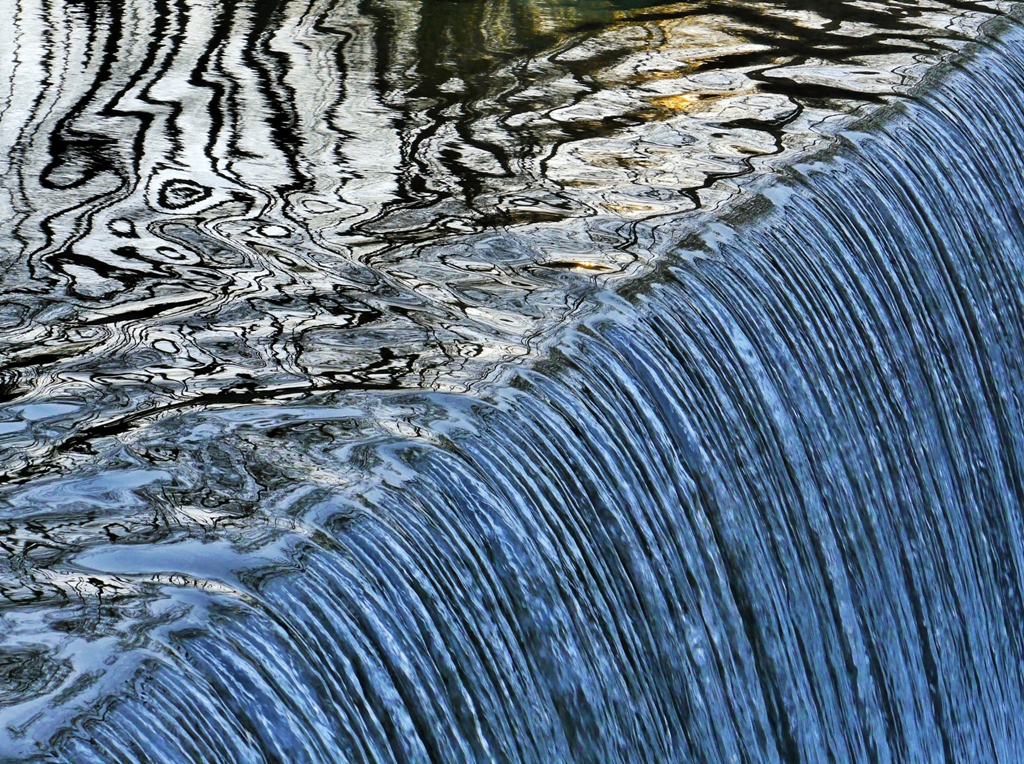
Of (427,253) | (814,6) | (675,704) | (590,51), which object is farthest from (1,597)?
(814,6)

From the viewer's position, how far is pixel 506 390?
2.46 m

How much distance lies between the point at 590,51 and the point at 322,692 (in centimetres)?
335

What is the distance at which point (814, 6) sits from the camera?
5.45 m

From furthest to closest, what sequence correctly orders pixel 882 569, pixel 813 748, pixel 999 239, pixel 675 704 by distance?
pixel 999 239 < pixel 882 569 < pixel 813 748 < pixel 675 704

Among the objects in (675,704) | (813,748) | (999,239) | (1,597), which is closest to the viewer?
(1,597)

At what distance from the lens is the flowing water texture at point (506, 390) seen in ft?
6.35

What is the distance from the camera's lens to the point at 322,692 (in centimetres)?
183

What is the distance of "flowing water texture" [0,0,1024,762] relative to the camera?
1935mm

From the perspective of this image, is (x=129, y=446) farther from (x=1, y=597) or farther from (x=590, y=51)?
(x=590, y=51)

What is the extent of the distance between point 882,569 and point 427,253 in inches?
51.7

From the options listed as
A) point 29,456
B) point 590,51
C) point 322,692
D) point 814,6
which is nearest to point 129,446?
point 29,456

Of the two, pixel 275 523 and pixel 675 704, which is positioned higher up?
pixel 275 523

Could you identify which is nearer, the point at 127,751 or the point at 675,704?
the point at 127,751

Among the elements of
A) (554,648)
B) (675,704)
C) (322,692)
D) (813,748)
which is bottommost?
(813,748)
